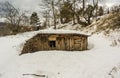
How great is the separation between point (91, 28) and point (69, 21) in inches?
576

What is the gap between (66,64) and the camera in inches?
944

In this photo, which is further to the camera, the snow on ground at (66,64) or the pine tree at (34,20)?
the pine tree at (34,20)

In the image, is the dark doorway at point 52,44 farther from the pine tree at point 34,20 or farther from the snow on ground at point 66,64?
the pine tree at point 34,20

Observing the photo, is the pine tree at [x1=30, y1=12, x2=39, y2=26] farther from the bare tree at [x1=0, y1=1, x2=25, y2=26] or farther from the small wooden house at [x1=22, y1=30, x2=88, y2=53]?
the small wooden house at [x1=22, y1=30, x2=88, y2=53]

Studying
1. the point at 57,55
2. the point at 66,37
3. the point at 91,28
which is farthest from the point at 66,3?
the point at 57,55

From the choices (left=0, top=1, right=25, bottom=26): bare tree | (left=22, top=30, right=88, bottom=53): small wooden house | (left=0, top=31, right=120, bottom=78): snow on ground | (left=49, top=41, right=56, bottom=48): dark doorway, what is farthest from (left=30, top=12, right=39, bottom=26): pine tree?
(left=0, top=31, right=120, bottom=78): snow on ground

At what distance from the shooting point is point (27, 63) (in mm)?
25047

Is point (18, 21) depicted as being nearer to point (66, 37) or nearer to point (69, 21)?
point (69, 21)

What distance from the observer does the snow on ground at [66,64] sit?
2130 centimetres

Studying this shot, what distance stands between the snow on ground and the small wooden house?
5.28 feet

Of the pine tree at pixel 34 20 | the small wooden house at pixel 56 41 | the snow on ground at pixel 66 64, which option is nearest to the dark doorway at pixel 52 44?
the small wooden house at pixel 56 41

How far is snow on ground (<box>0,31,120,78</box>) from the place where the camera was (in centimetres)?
2130

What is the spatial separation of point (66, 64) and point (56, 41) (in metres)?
6.06

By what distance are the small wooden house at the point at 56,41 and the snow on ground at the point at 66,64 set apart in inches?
63.4
